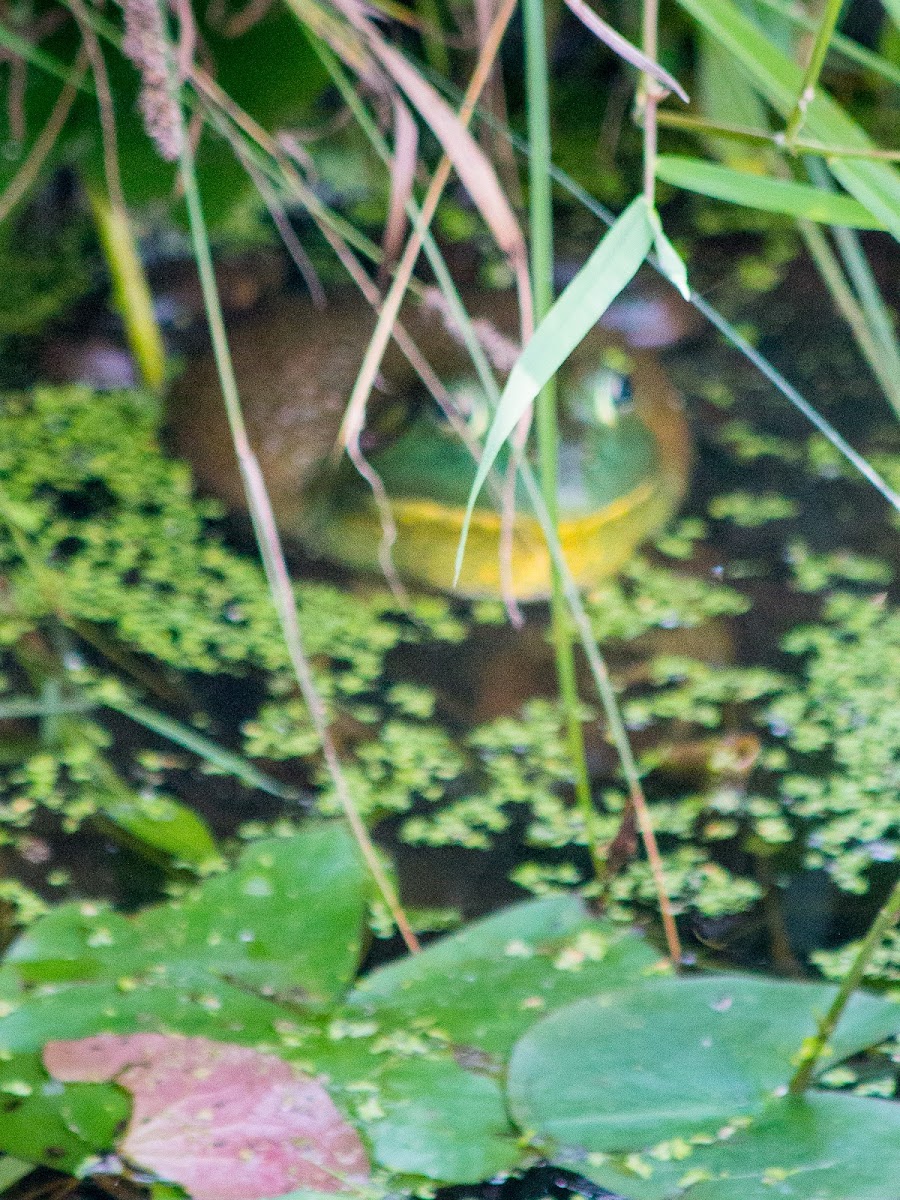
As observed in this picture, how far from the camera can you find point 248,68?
1162mm

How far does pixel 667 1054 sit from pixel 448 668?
44 centimetres

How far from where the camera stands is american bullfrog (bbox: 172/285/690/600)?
113cm

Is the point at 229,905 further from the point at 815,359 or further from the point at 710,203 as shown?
the point at 710,203

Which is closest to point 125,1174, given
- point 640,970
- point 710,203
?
point 640,970

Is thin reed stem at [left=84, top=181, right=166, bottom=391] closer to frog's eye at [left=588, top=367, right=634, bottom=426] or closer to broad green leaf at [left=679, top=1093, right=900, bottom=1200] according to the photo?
frog's eye at [left=588, top=367, right=634, bottom=426]

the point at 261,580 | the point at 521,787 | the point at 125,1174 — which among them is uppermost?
the point at 261,580

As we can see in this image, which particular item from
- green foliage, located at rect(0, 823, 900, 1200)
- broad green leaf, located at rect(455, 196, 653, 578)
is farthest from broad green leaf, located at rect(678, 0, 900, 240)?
green foliage, located at rect(0, 823, 900, 1200)

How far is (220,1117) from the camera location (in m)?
0.63

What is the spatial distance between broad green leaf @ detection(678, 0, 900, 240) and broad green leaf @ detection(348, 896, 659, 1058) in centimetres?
44

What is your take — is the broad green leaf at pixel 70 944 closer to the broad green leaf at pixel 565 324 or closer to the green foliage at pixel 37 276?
the broad green leaf at pixel 565 324

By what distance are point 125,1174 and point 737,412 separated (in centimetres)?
101

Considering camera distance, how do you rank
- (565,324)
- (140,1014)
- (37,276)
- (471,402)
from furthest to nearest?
(37,276), (471,402), (140,1014), (565,324)

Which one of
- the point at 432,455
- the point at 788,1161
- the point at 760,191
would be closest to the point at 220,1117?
the point at 788,1161

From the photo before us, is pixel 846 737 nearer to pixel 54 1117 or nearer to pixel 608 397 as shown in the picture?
pixel 608 397
